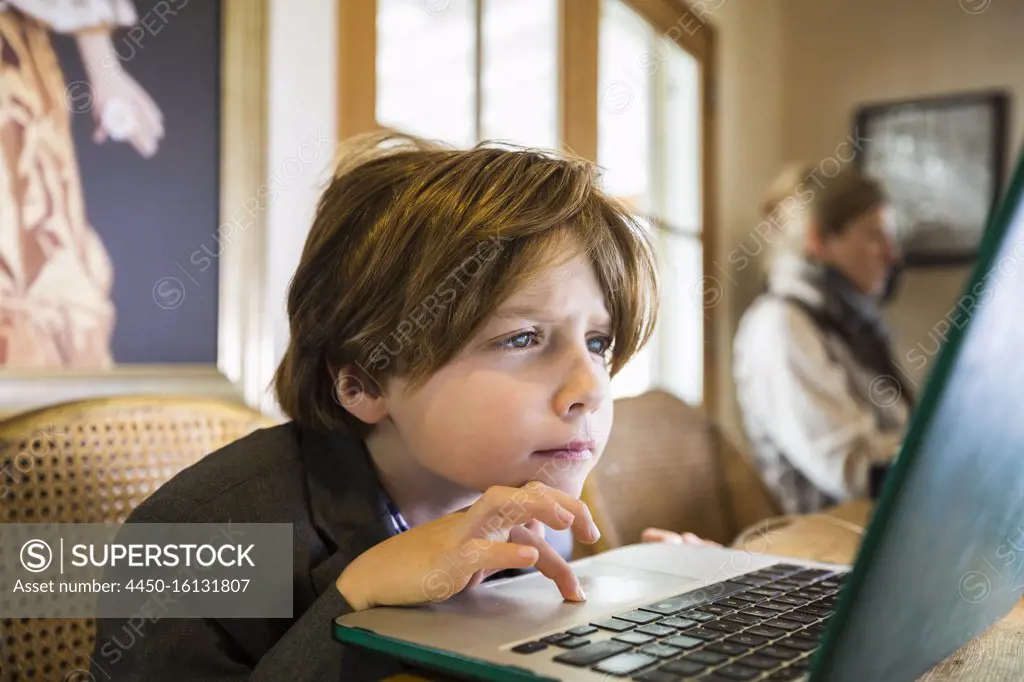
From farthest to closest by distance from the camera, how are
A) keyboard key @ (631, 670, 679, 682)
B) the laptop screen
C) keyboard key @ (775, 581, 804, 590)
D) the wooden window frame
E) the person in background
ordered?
1. the person in background
2. the wooden window frame
3. keyboard key @ (775, 581, 804, 590)
4. keyboard key @ (631, 670, 679, 682)
5. the laptop screen

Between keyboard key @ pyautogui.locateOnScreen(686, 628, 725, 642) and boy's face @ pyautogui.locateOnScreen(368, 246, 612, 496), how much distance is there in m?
0.18

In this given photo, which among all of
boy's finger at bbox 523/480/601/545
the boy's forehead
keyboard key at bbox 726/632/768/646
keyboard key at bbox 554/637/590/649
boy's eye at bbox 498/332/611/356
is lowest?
keyboard key at bbox 726/632/768/646

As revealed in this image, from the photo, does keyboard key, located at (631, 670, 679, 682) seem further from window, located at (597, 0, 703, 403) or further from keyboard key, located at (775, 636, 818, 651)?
window, located at (597, 0, 703, 403)

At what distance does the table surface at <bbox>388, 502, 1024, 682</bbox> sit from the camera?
0.45 metres

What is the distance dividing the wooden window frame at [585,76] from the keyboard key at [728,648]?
586 mm

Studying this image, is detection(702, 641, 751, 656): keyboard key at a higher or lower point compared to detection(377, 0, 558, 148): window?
lower

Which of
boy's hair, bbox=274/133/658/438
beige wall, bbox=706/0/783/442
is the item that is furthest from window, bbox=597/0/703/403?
boy's hair, bbox=274/133/658/438

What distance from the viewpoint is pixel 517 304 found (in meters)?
0.61

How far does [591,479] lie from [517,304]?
638 mm

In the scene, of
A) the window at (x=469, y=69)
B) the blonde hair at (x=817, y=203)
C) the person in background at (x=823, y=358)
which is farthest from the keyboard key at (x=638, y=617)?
the blonde hair at (x=817, y=203)

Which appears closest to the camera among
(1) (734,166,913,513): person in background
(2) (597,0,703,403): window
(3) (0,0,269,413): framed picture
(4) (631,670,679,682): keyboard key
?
(4) (631,670,679,682): keyboard key

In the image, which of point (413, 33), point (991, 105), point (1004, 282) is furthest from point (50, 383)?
point (991, 105)

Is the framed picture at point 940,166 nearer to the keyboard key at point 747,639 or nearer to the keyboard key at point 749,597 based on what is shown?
the keyboard key at point 749,597

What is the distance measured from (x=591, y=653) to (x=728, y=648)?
7 centimetres
